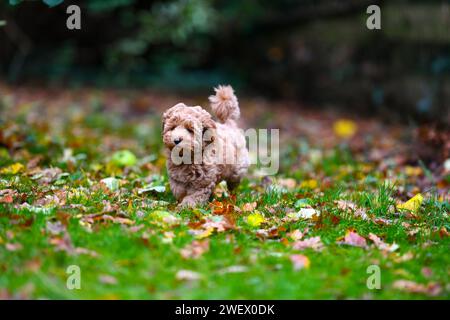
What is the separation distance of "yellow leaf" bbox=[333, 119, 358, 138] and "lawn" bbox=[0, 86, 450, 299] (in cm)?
247

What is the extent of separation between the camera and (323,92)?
472 inches

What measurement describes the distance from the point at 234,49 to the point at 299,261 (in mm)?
9926

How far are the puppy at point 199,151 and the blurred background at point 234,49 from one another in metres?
5.71

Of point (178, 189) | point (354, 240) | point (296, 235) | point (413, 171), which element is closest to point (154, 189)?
point (178, 189)

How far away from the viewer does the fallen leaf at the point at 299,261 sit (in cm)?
386

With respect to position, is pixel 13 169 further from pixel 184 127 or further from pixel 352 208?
pixel 352 208

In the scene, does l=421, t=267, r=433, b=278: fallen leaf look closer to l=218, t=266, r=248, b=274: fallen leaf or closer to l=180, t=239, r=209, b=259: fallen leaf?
l=218, t=266, r=248, b=274: fallen leaf

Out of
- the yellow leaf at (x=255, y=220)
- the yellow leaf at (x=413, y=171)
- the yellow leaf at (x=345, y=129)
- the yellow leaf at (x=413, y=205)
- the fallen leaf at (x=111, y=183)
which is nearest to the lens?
the yellow leaf at (x=255, y=220)

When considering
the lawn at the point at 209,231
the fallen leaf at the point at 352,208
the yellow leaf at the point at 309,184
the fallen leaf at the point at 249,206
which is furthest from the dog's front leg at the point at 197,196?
the yellow leaf at the point at 309,184

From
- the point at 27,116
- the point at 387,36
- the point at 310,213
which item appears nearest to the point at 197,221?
the point at 310,213

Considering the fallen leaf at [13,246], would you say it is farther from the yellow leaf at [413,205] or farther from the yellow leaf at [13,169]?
the yellow leaf at [413,205]

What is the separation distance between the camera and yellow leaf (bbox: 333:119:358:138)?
10.2 metres

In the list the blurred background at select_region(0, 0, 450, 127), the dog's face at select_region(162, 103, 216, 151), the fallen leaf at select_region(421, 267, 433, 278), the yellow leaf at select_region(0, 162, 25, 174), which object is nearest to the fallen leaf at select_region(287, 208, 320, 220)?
the dog's face at select_region(162, 103, 216, 151)
